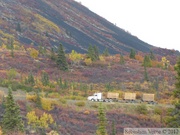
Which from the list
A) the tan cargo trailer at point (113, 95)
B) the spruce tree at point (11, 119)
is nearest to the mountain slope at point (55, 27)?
the tan cargo trailer at point (113, 95)

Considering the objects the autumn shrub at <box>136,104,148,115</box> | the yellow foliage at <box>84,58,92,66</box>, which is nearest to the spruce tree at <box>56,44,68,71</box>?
the yellow foliage at <box>84,58,92,66</box>

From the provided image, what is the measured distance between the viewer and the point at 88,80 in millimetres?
64875

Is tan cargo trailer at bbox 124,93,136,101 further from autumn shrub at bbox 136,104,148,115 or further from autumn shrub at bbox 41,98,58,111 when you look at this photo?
autumn shrub at bbox 41,98,58,111

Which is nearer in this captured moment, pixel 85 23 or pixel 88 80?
pixel 88 80

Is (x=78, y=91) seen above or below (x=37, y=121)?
above

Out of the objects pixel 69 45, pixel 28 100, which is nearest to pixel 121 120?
pixel 28 100

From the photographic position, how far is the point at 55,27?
498 ft

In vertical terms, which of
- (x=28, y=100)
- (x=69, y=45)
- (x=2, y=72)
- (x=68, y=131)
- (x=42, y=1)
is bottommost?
(x=68, y=131)

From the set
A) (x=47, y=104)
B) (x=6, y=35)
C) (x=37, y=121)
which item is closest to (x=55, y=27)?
(x=6, y=35)

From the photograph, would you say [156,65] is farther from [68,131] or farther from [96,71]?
[68,131]

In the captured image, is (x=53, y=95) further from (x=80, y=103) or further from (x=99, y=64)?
(x=99, y=64)

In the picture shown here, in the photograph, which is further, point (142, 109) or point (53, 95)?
point (53, 95)

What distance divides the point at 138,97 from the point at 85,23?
13043 cm

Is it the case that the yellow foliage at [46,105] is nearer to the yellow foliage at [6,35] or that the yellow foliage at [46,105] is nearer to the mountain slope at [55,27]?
the mountain slope at [55,27]
